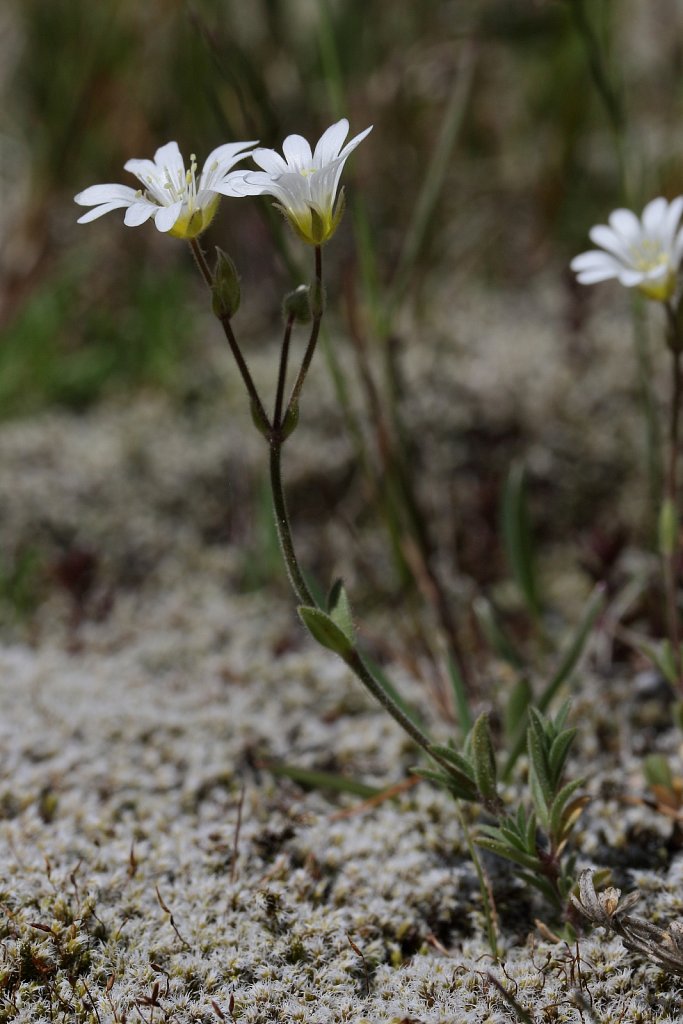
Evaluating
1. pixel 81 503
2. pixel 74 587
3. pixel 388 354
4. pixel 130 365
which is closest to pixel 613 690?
pixel 388 354

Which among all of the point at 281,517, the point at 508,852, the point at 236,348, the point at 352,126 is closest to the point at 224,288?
the point at 236,348

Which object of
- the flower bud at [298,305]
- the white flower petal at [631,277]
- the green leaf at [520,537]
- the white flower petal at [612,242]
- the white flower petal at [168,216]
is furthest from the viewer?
the green leaf at [520,537]

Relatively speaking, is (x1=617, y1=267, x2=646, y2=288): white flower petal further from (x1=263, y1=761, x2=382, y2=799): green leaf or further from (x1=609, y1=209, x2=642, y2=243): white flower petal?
(x1=263, y1=761, x2=382, y2=799): green leaf

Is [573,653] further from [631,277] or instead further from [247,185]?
[247,185]

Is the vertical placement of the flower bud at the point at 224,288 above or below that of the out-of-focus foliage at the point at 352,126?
below

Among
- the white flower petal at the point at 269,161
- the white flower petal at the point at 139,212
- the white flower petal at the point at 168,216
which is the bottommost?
the white flower petal at the point at 168,216

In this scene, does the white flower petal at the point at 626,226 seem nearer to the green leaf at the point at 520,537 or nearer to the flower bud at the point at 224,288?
the green leaf at the point at 520,537

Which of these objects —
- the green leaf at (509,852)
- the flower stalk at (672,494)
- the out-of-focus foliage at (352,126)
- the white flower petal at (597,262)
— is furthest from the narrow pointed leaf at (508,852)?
the out-of-focus foliage at (352,126)
